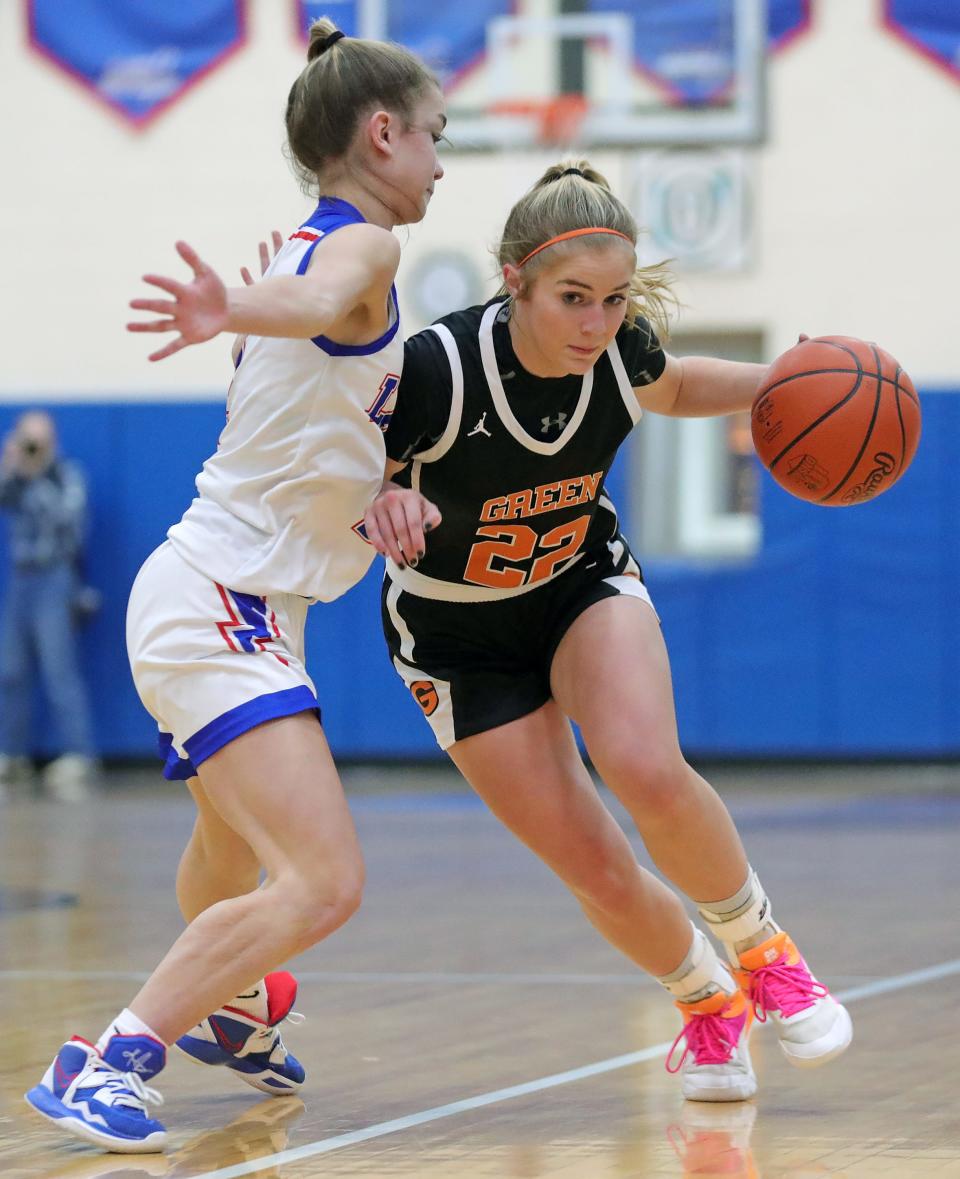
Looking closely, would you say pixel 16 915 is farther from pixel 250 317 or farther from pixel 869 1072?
pixel 250 317

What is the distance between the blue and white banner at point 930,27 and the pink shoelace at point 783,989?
9738mm

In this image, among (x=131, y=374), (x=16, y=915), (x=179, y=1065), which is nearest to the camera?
(x=179, y=1065)

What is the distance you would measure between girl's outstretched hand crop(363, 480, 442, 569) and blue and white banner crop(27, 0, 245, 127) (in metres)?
10.6

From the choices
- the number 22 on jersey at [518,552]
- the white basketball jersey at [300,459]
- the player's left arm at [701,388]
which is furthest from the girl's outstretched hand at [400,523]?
the player's left arm at [701,388]

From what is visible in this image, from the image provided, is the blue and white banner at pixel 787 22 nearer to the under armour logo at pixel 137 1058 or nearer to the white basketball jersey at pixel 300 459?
the white basketball jersey at pixel 300 459

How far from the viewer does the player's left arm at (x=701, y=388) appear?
13.4ft

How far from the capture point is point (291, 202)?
43.8 ft

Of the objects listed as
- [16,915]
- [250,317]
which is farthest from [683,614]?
[250,317]

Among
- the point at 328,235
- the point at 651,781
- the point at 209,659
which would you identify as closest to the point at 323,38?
the point at 328,235

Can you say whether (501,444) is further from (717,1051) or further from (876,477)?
(717,1051)

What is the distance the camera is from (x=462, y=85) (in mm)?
12203

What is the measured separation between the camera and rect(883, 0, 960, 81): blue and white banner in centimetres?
1246

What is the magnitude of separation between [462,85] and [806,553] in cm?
353

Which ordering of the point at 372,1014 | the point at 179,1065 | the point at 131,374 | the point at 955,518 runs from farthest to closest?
the point at 131,374, the point at 955,518, the point at 372,1014, the point at 179,1065
